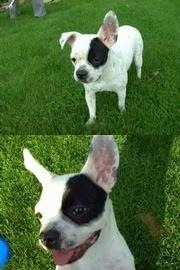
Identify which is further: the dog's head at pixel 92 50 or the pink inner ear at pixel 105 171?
the dog's head at pixel 92 50

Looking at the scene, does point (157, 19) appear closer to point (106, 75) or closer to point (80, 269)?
point (106, 75)

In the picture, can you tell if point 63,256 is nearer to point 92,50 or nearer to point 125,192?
point 125,192

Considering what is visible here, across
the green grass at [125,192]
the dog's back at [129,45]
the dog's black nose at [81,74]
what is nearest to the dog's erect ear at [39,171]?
the green grass at [125,192]

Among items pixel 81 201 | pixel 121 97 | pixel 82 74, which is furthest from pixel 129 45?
pixel 81 201

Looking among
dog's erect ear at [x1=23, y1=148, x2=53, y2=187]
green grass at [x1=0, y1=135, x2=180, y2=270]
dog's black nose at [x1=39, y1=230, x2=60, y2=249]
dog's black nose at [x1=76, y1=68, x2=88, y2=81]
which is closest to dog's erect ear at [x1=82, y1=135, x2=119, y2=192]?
dog's erect ear at [x1=23, y1=148, x2=53, y2=187]

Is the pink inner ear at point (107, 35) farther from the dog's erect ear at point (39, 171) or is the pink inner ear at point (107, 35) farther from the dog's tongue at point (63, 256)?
the dog's tongue at point (63, 256)

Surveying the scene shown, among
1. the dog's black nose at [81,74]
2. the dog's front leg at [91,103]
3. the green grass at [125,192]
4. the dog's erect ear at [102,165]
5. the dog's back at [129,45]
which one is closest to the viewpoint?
the dog's erect ear at [102,165]

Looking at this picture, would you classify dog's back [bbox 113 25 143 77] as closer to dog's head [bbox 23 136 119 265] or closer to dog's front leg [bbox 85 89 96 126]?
dog's front leg [bbox 85 89 96 126]

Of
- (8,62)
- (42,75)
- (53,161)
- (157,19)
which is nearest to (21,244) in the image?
(53,161)

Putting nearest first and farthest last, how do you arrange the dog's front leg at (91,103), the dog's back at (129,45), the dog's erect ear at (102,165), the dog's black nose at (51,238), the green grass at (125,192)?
the dog's black nose at (51,238) → the dog's erect ear at (102,165) → the green grass at (125,192) → the dog's front leg at (91,103) → the dog's back at (129,45)
